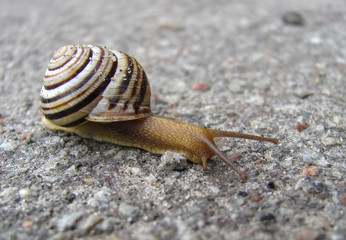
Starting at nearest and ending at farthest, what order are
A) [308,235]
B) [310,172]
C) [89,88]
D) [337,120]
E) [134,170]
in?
1. [308,235]
2. [310,172]
3. [134,170]
4. [89,88]
5. [337,120]

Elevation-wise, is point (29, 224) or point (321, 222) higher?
point (29, 224)

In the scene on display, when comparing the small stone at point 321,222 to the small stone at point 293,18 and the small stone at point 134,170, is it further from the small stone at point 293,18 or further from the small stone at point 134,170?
the small stone at point 293,18

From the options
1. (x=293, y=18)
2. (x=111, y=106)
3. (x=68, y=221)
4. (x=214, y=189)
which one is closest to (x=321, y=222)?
(x=214, y=189)

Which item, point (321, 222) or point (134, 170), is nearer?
point (321, 222)

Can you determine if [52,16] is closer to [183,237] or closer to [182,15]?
[182,15]

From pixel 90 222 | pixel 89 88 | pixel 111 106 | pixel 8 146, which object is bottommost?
pixel 90 222

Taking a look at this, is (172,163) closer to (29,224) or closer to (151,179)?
(151,179)

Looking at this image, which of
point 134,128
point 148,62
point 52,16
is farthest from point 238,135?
point 52,16

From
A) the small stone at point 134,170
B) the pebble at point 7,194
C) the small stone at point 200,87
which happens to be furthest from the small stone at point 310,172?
the pebble at point 7,194

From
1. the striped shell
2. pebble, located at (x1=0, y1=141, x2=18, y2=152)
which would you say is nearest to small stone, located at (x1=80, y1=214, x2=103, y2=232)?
the striped shell
